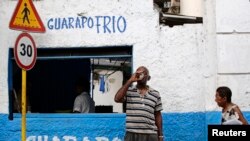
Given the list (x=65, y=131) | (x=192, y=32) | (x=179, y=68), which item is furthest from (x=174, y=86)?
(x=65, y=131)

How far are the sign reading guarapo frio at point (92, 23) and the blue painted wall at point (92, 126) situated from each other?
142cm

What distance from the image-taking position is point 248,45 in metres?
8.56

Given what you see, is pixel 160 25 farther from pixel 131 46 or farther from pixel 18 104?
pixel 18 104

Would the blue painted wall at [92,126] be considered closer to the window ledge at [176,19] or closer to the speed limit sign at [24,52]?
the window ledge at [176,19]

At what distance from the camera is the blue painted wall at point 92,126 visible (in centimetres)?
866

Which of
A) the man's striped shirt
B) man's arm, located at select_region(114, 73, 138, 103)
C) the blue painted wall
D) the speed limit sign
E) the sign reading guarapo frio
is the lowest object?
the blue painted wall

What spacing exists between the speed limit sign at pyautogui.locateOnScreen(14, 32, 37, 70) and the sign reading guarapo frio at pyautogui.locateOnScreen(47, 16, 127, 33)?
54.3 inches

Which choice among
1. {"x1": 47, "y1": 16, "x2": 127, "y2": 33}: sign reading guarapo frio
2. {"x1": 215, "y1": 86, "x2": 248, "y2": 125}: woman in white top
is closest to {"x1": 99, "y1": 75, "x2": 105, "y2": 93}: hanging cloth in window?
{"x1": 47, "y1": 16, "x2": 127, "y2": 33}: sign reading guarapo frio

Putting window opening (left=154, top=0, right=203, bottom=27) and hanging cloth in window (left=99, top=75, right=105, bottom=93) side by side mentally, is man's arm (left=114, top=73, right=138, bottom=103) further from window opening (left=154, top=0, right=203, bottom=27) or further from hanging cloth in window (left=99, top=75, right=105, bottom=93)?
hanging cloth in window (left=99, top=75, right=105, bottom=93)

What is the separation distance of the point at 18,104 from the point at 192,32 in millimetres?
3235

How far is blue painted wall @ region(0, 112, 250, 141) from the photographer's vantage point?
8.66 metres

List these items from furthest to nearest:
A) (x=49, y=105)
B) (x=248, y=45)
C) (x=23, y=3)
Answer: (x=49, y=105), (x=248, y=45), (x=23, y=3)

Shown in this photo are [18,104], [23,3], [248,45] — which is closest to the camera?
[23,3]

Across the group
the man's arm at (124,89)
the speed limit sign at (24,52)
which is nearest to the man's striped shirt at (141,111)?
the man's arm at (124,89)
